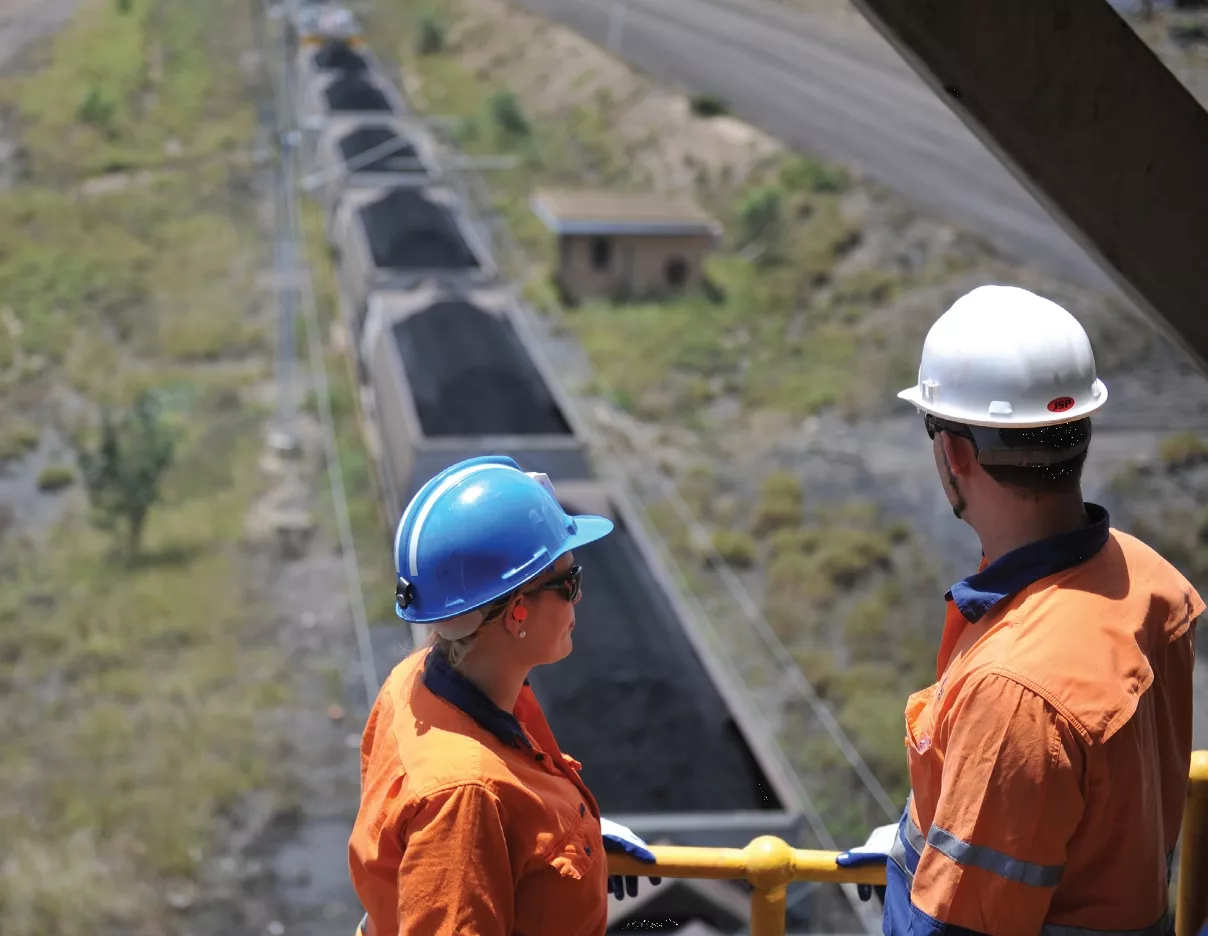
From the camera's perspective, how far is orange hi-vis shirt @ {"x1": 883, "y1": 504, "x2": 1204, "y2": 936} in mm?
1832

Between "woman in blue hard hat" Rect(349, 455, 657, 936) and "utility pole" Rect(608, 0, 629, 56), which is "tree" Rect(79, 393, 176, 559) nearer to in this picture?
"woman in blue hard hat" Rect(349, 455, 657, 936)

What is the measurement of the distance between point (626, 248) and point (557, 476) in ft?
45.7

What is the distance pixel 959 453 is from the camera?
212cm

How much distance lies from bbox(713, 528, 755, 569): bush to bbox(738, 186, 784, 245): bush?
12.9m

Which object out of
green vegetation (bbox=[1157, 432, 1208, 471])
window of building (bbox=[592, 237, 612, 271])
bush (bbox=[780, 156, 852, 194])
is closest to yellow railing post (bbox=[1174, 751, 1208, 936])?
green vegetation (bbox=[1157, 432, 1208, 471])

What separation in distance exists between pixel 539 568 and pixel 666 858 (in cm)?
87

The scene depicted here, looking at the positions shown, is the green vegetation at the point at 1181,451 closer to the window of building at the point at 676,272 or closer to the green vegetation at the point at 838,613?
the green vegetation at the point at 838,613

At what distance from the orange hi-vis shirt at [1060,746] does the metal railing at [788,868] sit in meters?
0.69

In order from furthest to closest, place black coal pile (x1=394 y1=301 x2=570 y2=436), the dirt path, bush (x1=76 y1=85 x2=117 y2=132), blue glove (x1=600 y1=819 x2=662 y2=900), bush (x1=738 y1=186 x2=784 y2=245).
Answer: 1. the dirt path
2. bush (x1=76 y1=85 x2=117 y2=132)
3. bush (x1=738 y1=186 x2=784 y2=245)
4. black coal pile (x1=394 y1=301 x2=570 y2=436)
5. blue glove (x1=600 y1=819 x2=662 y2=900)

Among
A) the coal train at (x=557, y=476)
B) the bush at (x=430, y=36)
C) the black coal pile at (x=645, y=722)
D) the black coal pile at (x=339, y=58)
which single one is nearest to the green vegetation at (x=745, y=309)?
the coal train at (x=557, y=476)

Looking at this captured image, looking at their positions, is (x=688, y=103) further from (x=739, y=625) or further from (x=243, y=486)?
(x=739, y=625)

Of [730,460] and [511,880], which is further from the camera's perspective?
[730,460]

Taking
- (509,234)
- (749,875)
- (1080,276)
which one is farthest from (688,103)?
(749,875)

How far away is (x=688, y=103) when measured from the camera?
3481 cm
